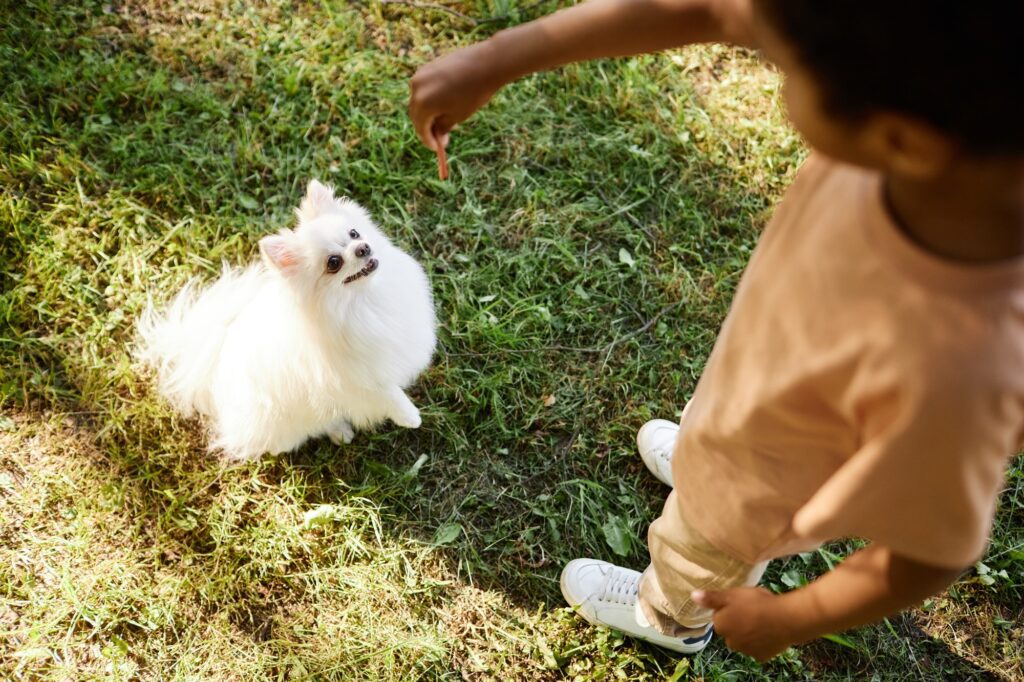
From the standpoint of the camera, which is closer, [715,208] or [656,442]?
[656,442]

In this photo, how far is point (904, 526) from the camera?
847 millimetres

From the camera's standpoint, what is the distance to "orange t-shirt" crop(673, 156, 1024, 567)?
731 millimetres

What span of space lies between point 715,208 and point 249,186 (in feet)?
6.26

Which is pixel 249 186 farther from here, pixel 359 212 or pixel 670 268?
pixel 670 268

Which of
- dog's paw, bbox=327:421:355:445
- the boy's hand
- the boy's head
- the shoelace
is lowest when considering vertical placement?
the shoelace

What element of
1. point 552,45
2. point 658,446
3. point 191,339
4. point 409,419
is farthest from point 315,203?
point 658,446

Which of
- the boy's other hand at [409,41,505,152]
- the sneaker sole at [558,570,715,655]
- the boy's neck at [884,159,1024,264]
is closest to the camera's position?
the boy's neck at [884,159,1024,264]

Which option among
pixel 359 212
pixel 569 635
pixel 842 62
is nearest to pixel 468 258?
pixel 359 212

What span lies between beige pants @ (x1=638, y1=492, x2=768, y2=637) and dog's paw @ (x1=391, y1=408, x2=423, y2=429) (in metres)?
0.90

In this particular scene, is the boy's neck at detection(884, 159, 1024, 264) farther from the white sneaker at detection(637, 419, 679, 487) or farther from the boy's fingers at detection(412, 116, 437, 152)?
the white sneaker at detection(637, 419, 679, 487)

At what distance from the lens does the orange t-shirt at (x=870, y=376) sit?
28.8 inches

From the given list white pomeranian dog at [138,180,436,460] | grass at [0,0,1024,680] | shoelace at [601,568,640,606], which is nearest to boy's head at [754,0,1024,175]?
white pomeranian dog at [138,180,436,460]

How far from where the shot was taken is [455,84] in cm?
121

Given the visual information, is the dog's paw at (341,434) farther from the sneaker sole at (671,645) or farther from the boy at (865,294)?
the boy at (865,294)
